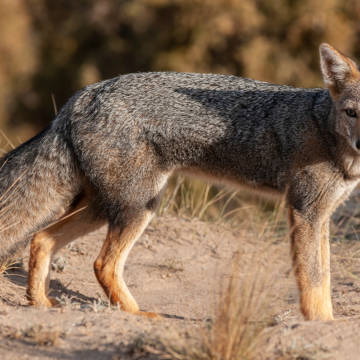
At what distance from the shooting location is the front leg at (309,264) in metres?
3.87

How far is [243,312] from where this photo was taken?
2695 mm

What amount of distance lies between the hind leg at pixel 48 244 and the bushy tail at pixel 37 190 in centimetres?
12

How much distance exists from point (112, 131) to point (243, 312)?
2.01 metres

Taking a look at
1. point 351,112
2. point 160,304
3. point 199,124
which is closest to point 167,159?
point 199,124

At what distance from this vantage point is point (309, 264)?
3943 millimetres

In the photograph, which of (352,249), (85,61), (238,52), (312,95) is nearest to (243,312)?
(312,95)

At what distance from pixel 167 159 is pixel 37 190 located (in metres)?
1.16

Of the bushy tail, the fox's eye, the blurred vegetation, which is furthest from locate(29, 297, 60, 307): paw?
the blurred vegetation

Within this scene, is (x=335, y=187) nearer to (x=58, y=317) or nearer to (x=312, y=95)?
(x=312, y=95)

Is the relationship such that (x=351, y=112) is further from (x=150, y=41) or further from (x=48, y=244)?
(x=150, y=41)

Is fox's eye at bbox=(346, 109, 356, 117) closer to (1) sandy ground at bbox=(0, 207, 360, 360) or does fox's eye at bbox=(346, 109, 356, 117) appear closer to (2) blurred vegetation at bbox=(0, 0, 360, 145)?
(1) sandy ground at bbox=(0, 207, 360, 360)

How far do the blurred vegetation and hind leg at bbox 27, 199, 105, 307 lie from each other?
31.6 feet

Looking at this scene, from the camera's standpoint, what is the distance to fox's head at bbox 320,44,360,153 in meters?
3.90

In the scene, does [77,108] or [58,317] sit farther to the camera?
[77,108]
